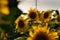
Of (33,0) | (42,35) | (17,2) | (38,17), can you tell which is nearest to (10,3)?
(17,2)

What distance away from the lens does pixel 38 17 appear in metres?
0.85

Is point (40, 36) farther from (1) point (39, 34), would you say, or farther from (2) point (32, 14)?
(2) point (32, 14)

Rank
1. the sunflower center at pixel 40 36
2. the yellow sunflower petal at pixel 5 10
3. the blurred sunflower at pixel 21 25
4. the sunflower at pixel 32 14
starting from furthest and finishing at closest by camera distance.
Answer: the sunflower at pixel 32 14 < the blurred sunflower at pixel 21 25 < the sunflower center at pixel 40 36 < the yellow sunflower petal at pixel 5 10

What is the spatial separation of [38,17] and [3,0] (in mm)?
741

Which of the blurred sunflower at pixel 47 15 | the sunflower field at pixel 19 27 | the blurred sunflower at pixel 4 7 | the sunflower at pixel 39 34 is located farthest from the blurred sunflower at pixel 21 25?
the blurred sunflower at pixel 4 7

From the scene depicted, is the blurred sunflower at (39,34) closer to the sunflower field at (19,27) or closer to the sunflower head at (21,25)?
the sunflower field at (19,27)

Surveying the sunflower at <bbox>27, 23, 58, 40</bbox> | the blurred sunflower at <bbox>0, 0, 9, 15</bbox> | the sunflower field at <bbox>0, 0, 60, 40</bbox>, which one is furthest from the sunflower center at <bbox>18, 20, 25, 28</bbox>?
the blurred sunflower at <bbox>0, 0, 9, 15</bbox>

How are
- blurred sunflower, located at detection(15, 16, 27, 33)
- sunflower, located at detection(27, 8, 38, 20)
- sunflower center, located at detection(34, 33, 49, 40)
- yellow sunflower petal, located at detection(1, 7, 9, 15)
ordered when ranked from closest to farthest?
yellow sunflower petal, located at detection(1, 7, 9, 15) → sunflower center, located at detection(34, 33, 49, 40) → blurred sunflower, located at detection(15, 16, 27, 33) → sunflower, located at detection(27, 8, 38, 20)

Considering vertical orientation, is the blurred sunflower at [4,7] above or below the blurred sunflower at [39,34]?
above

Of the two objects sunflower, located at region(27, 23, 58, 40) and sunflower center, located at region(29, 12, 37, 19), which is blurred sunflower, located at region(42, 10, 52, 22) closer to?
sunflower center, located at region(29, 12, 37, 19)

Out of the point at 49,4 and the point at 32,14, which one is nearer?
the point at 32,14

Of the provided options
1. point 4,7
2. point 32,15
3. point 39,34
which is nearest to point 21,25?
point 32,15

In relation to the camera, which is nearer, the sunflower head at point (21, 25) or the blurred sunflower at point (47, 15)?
the sunflower head at point (21, 25)

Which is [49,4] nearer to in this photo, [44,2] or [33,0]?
[44,2]
